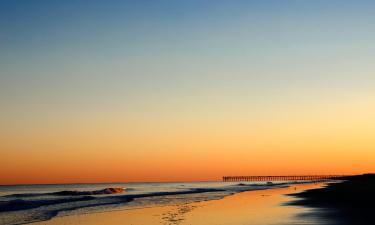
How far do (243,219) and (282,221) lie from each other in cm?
233

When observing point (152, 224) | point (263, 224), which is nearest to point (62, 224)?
point (152, 224)

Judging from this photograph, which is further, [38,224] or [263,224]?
[38,224]

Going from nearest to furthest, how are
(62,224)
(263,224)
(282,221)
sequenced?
(263,224) < (282,221) < (62,224)

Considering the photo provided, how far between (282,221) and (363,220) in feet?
12.9

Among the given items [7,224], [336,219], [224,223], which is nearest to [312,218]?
[336,219]

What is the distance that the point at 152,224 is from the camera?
2367 cm

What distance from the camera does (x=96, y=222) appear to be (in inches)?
1028

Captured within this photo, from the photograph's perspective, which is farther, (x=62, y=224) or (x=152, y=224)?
(x=62, y=224)

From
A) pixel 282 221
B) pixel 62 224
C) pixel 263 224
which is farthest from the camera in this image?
pixel 62 224

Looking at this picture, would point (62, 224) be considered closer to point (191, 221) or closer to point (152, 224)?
point (152, 224)

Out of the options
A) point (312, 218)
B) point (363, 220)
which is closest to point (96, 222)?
point (312, 218)

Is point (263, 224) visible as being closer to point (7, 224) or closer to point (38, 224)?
point (38, 224)

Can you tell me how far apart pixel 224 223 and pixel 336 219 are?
6.01 metres

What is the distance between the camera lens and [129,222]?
2555cm
